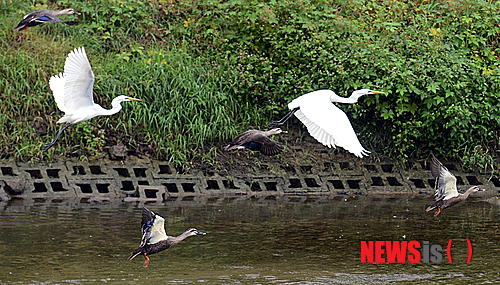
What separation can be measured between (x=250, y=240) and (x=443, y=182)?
2.15m

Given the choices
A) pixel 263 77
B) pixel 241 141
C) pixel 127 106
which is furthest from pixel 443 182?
pixel 127 106

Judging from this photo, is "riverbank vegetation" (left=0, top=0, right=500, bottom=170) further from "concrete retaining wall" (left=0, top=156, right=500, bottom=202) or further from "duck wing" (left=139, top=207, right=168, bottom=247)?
"duck wing" (left=139, top=207, right=168, bottom=247)

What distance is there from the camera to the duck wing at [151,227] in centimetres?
530

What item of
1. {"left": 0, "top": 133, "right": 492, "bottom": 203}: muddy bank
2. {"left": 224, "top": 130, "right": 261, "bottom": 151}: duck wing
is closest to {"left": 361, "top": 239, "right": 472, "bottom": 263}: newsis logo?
{"left": 224, "top": 130, "right": 261, "bottom": 151}: duck wing

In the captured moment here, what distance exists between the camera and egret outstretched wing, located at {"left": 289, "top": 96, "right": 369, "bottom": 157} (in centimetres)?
571

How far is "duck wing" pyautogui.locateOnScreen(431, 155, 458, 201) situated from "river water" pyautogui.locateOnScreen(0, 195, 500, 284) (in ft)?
2.07

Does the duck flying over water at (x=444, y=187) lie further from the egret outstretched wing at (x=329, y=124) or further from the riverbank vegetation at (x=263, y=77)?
the riverbank vegetation at (x=263, y=77)

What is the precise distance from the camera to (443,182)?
6.59 m

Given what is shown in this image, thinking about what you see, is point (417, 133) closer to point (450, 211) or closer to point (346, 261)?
point (450, 211)

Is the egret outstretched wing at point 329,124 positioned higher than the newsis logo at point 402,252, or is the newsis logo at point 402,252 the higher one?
the egret outstretched wing at point 329,124

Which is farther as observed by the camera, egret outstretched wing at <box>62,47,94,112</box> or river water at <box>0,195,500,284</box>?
egret outstretched wing at <box>62,47,94,112</box>

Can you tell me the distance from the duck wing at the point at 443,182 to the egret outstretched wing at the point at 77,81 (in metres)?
3.28

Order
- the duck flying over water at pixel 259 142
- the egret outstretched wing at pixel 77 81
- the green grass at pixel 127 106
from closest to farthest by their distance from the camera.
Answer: the duck flying over water at pixel 259 142 < the egret outstretched wing at pixel 77 81 < the green grass at pixel 127 106

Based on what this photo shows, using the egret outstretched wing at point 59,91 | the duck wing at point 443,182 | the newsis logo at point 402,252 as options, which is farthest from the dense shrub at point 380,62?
the egret outstretched wing at point 59,91
